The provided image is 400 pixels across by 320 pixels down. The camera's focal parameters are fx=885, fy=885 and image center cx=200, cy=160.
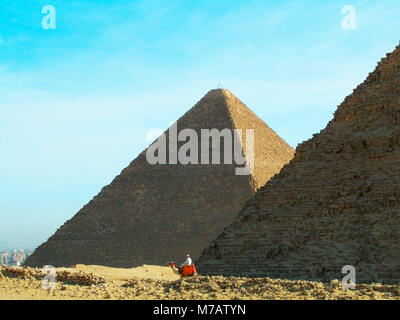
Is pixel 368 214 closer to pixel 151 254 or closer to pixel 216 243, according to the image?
pixel 216 243

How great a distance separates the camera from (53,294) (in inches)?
630

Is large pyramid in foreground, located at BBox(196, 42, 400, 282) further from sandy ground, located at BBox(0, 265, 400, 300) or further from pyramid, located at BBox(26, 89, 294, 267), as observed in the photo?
pyramid, located at BBox(26, 89, 294, 267)

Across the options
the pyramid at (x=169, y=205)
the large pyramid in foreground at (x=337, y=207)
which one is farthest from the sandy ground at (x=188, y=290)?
the pyramid at (x=169, y=205)

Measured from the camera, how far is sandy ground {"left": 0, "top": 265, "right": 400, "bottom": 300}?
14867 mm

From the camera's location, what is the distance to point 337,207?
67.7 feet

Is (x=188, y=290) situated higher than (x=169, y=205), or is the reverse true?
(x=169, y=205)

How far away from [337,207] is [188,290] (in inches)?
236

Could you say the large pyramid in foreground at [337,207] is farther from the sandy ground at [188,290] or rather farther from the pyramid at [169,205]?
the pyramid at [169,205]

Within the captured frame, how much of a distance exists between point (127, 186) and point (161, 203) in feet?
13.7

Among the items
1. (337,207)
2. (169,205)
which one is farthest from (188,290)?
(169,205)

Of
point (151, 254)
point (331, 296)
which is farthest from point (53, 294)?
point (151, 254)

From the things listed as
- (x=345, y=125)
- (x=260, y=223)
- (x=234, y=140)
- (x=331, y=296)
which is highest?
(x=234, y=140)

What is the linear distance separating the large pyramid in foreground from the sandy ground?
293 centimetres

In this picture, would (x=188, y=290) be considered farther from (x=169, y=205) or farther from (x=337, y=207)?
(x=169, y=205)
